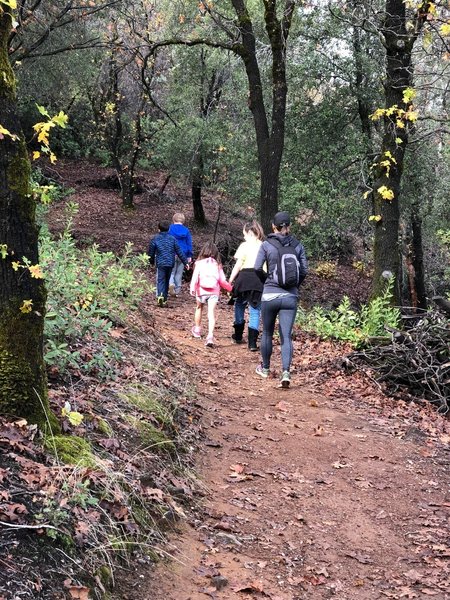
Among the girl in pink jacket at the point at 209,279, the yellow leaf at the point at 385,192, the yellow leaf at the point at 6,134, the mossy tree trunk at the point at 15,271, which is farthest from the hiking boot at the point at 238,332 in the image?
the yellow leaf at the point at 6,134

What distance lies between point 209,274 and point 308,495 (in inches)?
211

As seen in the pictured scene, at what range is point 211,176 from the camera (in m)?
21.2

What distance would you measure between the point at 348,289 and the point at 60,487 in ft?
68.1

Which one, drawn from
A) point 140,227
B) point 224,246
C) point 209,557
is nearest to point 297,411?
point 209,557

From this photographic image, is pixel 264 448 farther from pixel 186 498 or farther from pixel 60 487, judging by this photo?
pixel 60 487

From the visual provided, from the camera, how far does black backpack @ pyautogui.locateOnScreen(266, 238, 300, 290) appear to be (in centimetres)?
757

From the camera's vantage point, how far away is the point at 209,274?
32.1 ft

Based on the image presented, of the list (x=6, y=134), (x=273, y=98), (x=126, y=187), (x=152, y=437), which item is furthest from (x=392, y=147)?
(x=126, y=187)

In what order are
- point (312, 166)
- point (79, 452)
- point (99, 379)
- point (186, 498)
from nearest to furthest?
point (79, 452) < point (186, 498) < point (99, 379) < point (312, 166)

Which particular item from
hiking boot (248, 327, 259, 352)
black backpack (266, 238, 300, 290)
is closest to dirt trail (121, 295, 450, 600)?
black backpack (266, 238, 300, 290)

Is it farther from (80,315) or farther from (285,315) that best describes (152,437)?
(285,315)

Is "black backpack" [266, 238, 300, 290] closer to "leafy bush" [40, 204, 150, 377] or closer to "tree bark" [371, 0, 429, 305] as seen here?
"leafy bush" [40, 204, 150, 377]

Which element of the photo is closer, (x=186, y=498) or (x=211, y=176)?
(x=186, y=498)

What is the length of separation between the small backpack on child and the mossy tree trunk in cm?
634
